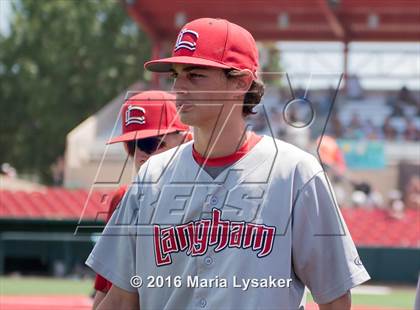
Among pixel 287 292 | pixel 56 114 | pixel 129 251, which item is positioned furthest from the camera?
pixel 56 114

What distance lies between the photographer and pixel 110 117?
25859 millimetres

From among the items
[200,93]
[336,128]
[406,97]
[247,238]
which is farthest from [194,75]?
[406,97]

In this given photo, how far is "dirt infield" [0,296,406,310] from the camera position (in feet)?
35.9

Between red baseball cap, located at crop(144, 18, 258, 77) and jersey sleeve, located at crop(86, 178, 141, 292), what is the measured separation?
43 centimetres

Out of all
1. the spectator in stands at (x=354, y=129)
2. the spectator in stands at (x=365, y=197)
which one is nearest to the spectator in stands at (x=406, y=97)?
the spectator in stands at (x=354, y=129)

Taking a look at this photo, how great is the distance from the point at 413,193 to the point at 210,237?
17584mm

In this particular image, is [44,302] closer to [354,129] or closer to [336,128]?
[336,128]

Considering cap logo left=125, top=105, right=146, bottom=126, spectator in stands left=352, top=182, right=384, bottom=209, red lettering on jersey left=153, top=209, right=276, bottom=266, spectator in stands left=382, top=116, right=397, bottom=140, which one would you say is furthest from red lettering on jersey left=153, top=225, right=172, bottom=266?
spectator in stands left=382, top=116, right=397, bottom=140

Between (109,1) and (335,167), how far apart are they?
25725mm

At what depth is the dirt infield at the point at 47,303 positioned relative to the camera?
1095cm

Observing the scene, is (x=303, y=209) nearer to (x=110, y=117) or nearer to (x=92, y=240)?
(x=92, y=240)

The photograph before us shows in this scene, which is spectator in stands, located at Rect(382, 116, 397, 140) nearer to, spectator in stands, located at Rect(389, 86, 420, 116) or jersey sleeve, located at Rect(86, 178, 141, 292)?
spectator in stands, located at Rect(389, 86, 420, 116)

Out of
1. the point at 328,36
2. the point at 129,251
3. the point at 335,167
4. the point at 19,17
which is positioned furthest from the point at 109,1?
the point at 129,251

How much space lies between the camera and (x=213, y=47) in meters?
2.99
